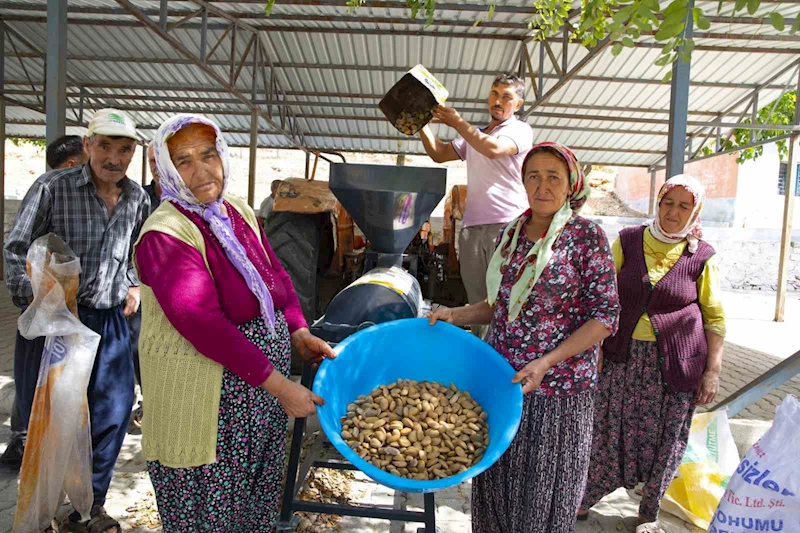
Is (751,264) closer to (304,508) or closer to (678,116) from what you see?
(678,116)

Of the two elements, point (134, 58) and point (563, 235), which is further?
point (134, 58)

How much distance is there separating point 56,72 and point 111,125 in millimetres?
2227

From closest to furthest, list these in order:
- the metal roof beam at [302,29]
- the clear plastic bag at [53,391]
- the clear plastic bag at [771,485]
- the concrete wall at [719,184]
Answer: the clear plastic bag at [771,485], the clear plastic bag at [53,391], the metal roof beam at [302,29], the concrete wall at [719,184]

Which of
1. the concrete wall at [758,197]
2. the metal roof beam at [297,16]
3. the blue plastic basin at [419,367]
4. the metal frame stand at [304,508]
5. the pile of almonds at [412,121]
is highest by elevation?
the metal roof beam at [297,16]

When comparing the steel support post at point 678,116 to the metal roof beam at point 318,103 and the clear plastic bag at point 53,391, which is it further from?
the metal roof beam at point 318,103

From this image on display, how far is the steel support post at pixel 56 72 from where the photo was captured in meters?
3.87

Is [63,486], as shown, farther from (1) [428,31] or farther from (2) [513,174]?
(1) [428,31]

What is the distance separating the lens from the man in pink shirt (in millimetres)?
2885

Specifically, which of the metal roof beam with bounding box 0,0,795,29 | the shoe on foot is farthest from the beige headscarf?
the metal roof beam with bounding box 0,0,795,29

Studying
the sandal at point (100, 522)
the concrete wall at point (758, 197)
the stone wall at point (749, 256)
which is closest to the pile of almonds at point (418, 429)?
the sandal at point (100, 522)

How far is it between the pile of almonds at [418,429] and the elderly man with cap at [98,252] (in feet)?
4.10

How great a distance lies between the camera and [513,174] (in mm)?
3090

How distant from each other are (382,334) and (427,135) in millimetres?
1639

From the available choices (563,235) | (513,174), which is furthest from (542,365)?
(513,174)
